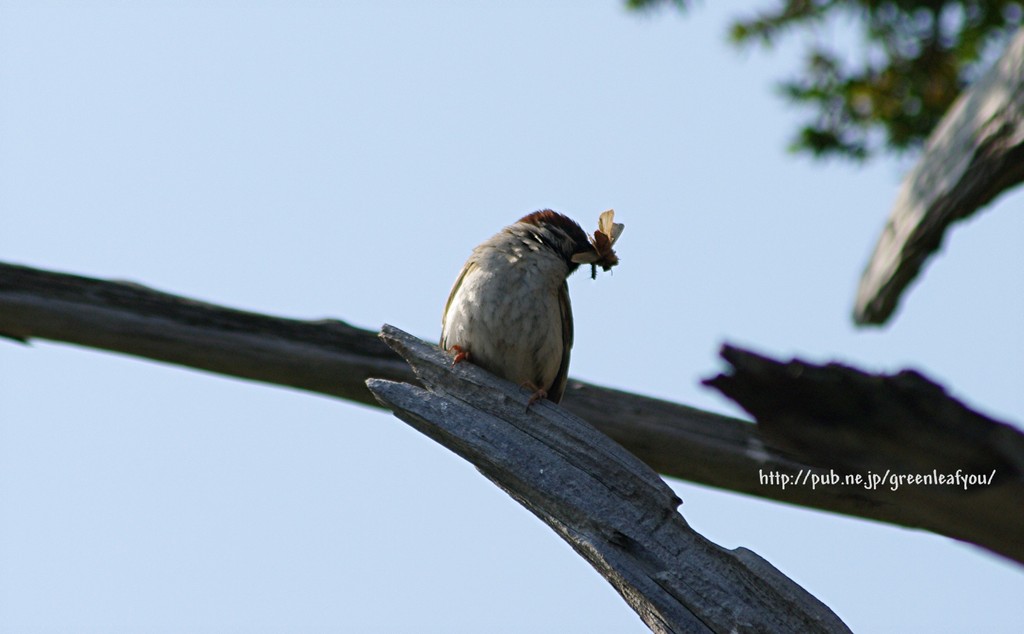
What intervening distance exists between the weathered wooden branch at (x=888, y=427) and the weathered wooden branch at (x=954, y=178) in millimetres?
1659

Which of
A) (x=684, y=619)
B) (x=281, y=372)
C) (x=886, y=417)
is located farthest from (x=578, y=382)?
(x=886, y=417)

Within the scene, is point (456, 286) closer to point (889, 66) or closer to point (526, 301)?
point (526, 301)

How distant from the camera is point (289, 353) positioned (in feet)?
17.0

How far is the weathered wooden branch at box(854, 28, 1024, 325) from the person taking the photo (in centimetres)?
491

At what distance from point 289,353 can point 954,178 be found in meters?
3.30

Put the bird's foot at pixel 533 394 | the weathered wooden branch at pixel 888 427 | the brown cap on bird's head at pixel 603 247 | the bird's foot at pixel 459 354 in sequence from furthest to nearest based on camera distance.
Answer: the brown cap on bird's head at pixel 603 247 < the bird's foot at pixel 459 354 < the bird's foot at pixel 533 394 < the weathered wooden branch at pixel 888 427

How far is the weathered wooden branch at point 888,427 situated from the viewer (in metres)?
3.19

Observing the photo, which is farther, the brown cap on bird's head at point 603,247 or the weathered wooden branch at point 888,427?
the brown cap on bird's head at point 603,247

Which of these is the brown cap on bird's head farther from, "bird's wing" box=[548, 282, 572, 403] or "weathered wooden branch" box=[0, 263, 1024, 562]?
"weathered wooden branch" box=[0, 263, 1024, 562]

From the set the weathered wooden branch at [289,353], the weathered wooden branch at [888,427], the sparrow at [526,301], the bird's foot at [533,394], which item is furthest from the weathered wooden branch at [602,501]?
the weathered wooden branch at [289,353]

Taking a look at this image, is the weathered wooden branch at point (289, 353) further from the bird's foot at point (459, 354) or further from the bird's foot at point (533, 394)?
the bird's foot at point (533, 394)

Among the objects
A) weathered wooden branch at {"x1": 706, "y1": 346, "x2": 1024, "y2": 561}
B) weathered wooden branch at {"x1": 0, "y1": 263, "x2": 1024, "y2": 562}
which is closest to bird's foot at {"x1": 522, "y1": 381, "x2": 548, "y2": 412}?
weathered wooden branch at {"x1": 0, "y1": 263, "x2": 1024, "y2": 562}

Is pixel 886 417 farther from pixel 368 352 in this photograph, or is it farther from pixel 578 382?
pixel 368 352

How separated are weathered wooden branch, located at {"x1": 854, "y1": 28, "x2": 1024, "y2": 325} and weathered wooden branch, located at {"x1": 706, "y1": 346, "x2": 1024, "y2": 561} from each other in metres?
1.66
